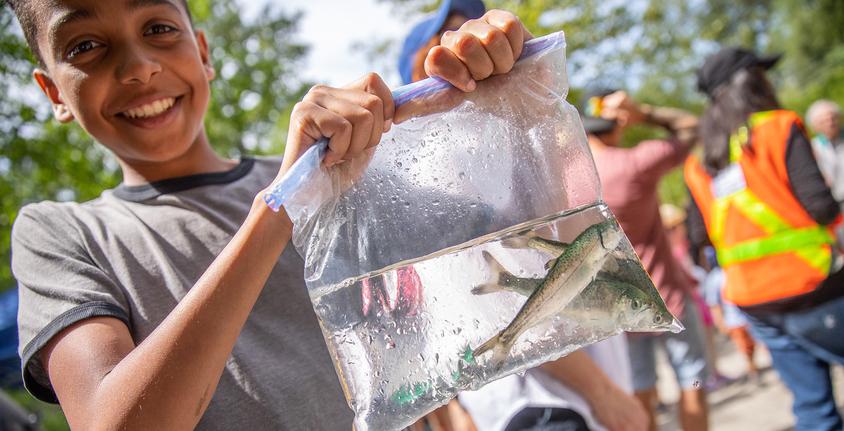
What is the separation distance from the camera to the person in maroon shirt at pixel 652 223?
146 inches

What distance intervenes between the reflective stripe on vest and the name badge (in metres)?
0.02

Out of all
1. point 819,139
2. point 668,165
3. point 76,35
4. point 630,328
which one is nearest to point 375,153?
point 630,328

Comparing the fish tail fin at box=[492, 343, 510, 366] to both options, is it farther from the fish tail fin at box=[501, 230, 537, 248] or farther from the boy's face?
the boy's face

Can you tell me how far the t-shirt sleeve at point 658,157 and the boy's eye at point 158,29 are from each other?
2869 millimetres

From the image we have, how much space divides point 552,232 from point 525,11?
9.53 m

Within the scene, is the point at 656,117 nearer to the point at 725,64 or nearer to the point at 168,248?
the point at 725,64

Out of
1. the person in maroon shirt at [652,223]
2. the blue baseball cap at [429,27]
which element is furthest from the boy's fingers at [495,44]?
the person in maroon shirt at [652,223]

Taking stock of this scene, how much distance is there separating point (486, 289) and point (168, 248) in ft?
2.20

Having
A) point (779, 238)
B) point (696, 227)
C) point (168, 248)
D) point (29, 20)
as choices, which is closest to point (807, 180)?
point (779, 238)

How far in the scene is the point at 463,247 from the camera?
1093mm

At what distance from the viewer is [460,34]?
109 cm

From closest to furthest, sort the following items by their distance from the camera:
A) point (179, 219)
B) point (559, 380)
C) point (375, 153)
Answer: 1. point (375, 153)
2. point (179, 219)
3. point (559, 380)

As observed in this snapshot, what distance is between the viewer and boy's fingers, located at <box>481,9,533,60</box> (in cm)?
110

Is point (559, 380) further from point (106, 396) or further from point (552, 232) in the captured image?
point (106, 396)
